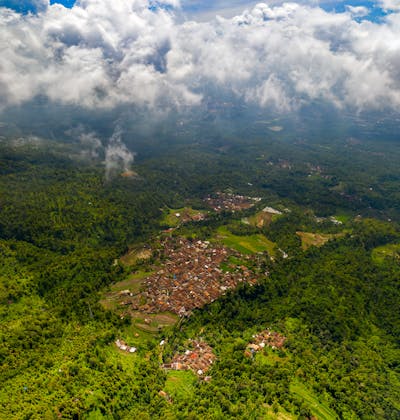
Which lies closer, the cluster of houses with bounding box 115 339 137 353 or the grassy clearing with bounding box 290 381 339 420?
the grassy clearing with bounding box 290 381 339 420

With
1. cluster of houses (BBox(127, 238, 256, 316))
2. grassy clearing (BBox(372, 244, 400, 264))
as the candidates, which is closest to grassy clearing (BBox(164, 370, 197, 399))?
cluster of houses (BBox(127, 238, 256, 316))

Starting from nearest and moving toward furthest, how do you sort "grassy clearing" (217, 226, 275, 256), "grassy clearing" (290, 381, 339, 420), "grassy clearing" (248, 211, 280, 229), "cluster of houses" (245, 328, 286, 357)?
"grassy clearing" (290, 381, 339, 420) → "cluster of houses" (245, 328, 286, 357) → "grassy clearing" (217, 226, 275, 256) → "grassy clearing" (248, 211, 280, 229)

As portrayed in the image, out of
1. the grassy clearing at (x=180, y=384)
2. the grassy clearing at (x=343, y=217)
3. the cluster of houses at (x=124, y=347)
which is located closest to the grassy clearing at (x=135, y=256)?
the cluster of houses at (x=124, y=347)

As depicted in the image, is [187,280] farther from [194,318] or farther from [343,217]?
[343,217]

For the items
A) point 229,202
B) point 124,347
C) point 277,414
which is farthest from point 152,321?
point 229,202

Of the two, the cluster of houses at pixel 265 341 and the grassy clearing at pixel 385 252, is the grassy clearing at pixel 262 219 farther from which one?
the cluster of houses at pixel 265 341

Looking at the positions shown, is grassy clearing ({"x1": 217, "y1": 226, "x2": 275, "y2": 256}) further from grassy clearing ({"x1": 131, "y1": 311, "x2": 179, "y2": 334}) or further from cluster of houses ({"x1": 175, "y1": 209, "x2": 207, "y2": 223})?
grassy clearing ({"x1": 131, "y1": 311, "x2": 179, "y2": 334})
